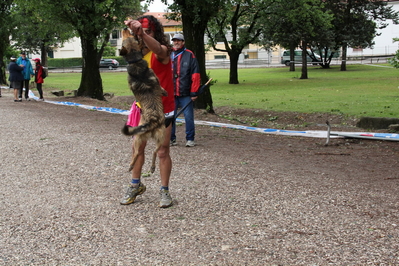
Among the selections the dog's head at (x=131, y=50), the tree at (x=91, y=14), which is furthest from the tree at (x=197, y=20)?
the dog's head at (x=131, y=50)

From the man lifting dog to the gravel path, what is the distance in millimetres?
189

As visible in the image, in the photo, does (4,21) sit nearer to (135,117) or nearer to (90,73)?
(90,73)

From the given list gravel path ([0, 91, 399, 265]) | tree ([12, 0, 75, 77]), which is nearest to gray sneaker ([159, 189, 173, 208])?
gravel path ([0, 91, 399, 265])

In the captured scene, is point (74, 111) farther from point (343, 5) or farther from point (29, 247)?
point (343, 5)

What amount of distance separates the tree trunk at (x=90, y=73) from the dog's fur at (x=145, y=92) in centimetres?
1624

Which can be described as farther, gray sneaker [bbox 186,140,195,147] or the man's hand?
gray sneaker [bbox 186,140,195,147]

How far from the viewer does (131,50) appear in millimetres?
4605

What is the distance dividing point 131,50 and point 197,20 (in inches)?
377

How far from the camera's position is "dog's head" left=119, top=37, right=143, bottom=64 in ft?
15.0

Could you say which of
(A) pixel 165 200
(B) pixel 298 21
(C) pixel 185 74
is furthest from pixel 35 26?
(A) pixel 165 200

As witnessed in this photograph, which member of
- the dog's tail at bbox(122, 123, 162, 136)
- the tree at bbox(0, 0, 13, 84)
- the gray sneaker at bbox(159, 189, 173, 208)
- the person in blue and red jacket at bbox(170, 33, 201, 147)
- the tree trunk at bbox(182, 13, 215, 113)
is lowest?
the gray sneaker at bbox(159, 189, 173, 208)

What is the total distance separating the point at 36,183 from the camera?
6176mm

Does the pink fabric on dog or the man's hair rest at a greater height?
the man's hair

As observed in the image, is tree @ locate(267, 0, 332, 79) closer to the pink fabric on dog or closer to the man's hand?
the pink fabric on dog
